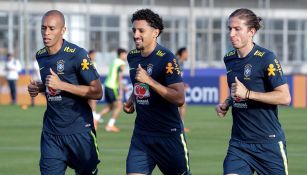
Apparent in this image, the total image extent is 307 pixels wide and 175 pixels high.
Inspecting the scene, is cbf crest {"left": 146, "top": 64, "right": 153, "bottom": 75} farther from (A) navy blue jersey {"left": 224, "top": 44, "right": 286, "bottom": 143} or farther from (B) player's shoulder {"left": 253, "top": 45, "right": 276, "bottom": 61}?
(B) player's shoulder {"left": 253, "top": 45, "right": 276, "bottom": 61}

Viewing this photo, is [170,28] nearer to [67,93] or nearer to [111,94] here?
[111,94]

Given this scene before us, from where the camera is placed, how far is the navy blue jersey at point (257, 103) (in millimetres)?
9250

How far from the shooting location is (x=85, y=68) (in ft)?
33.2

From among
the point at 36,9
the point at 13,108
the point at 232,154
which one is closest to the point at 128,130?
the point at 13,108

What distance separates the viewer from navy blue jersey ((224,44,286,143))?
30.3 feet

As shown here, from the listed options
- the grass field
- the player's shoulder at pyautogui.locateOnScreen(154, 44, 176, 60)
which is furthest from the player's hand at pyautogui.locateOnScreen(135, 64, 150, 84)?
the grass field

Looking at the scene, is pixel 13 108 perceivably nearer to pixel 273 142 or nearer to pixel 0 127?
pixel 0 127

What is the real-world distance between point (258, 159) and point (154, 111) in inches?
52.2

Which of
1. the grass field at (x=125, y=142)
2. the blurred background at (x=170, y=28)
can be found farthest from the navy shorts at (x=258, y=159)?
the blurred background at (x=170, y=28)

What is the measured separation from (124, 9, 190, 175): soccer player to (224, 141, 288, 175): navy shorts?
0.84m

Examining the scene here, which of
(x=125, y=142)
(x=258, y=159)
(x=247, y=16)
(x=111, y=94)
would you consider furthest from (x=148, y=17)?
(x=111, y=94)

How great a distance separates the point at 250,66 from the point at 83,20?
143 ft

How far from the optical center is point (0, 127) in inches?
979

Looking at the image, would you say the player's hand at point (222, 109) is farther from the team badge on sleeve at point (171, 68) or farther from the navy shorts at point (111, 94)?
the navy shorts at point (111, 94)
